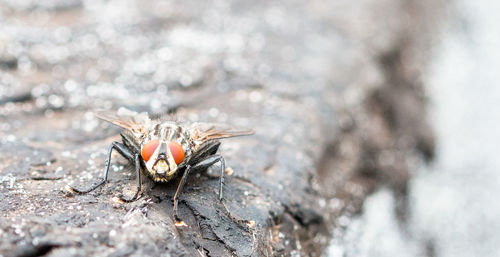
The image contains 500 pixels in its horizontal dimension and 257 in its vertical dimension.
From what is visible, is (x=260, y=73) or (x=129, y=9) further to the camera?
(x=129, y=9)

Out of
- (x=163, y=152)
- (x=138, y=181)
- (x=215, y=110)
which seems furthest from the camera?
(x=215, y=110)

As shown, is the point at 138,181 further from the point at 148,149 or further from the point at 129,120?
the point at 129,120

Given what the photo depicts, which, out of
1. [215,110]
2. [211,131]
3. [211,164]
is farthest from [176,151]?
[215,110]

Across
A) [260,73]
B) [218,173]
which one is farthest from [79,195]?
[260,73]

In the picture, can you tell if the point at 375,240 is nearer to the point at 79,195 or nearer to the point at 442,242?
the point at 442,242

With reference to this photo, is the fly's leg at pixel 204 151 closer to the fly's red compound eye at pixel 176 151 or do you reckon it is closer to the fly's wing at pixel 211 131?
the fly's wing at pixel 211 131

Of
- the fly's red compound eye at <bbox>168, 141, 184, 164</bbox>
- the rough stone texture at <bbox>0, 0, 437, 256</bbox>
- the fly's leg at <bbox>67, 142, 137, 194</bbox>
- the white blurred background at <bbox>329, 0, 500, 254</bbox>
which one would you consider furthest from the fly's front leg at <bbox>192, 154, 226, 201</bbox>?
the white blurred background at <bbox>329, 0, 500, 254</bbox>
